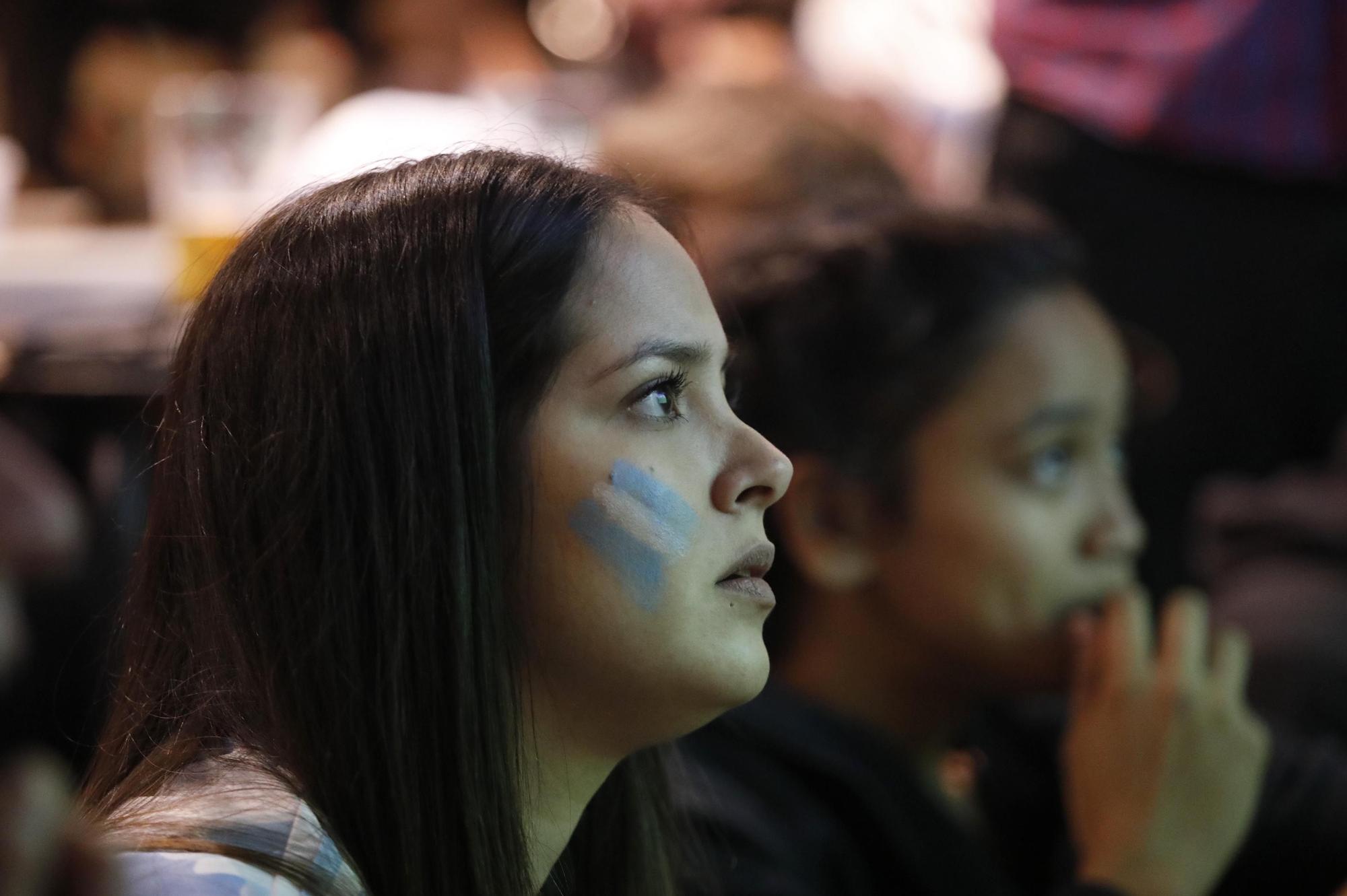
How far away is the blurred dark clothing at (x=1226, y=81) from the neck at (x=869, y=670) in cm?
91

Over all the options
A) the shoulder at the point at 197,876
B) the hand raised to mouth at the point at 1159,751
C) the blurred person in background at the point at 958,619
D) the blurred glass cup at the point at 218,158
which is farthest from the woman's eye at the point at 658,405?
the blurred glass cup at the point at 218,158

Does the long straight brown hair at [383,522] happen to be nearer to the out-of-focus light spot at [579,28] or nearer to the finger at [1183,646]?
the finger at [1183,646]

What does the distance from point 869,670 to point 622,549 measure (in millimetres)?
704

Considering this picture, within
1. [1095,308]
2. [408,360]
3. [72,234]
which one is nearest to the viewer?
[408,360]

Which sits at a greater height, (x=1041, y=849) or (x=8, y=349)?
(x=8, y=349)

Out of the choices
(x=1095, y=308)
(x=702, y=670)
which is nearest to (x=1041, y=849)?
(x=1095, y=308)

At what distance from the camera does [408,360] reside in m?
0.66

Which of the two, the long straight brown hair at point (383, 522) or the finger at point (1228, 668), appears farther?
the finger at point (1228, 668)

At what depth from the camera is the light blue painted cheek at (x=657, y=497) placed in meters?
0.68

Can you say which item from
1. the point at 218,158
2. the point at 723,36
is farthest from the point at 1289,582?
the point at 723,36

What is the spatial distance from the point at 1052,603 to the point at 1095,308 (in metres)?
0.32

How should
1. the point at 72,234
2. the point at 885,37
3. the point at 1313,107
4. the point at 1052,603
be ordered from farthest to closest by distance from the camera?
→ the point at 885,37, the point at 72,234, the point at 1313,107, the point at 1052,603

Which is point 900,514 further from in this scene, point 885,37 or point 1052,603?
point 885,37

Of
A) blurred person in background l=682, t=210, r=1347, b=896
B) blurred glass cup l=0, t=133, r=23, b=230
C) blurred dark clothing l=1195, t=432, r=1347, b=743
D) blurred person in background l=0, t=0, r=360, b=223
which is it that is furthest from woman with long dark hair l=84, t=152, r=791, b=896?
blurred person in background l=0, t=0, r=360, b=223
